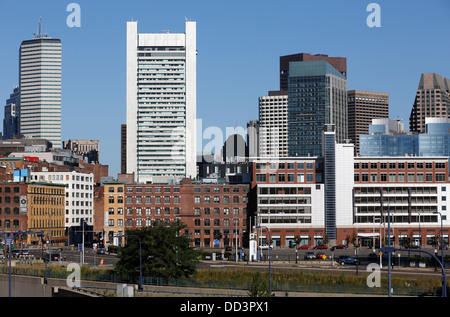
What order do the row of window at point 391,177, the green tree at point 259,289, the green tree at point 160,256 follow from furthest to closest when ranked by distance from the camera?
1. the row of window at point 391,177
2. the green tree at point 160,256
3. the green tree at point 259,289

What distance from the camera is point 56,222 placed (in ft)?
608

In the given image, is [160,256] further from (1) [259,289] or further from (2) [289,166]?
(2) [289,166]

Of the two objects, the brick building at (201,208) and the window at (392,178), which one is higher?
the window at (392,178)

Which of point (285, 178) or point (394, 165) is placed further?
point (394, 165)

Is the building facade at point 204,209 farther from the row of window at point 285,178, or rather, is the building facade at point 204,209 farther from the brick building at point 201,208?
the row of window at point 285,178

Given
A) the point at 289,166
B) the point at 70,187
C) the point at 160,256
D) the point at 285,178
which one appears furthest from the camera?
the point at 70,187

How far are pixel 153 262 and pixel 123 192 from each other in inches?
3488

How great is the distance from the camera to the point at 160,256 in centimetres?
9119

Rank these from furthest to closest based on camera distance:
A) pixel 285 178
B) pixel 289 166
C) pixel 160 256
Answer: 1. pixel 289 166
2. pixel 285 178
3. pixel 160 256

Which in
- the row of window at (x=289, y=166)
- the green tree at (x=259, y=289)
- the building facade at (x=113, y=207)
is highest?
the row of window at (x=289, y=166)

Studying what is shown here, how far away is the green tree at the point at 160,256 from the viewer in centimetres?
8938

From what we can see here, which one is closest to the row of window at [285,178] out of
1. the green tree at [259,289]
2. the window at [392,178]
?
the window at [392,178]

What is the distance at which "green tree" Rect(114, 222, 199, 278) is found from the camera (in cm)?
8938

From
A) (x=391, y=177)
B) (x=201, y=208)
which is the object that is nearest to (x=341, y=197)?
(x=391, y=177)
